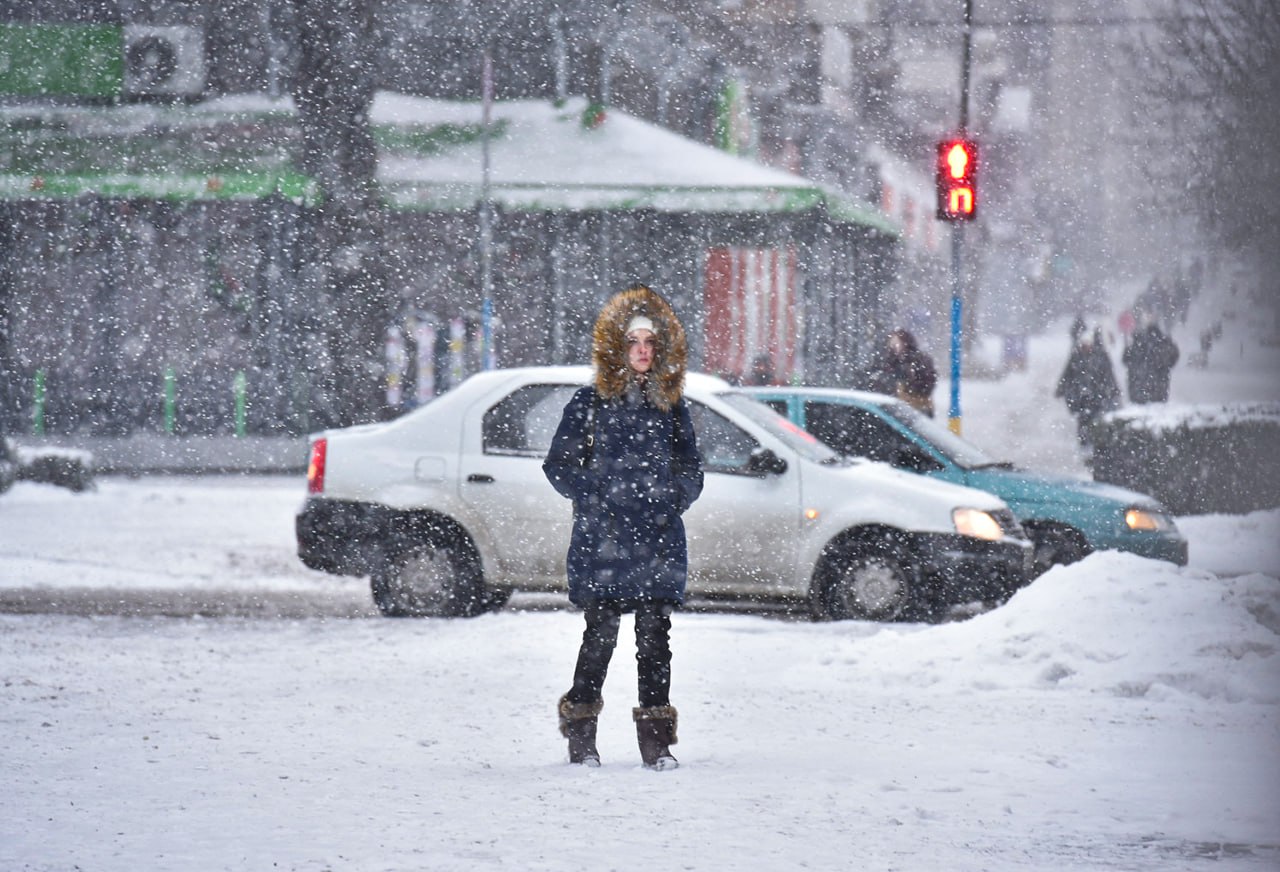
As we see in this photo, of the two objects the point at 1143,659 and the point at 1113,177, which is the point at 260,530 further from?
the point at 1113,177

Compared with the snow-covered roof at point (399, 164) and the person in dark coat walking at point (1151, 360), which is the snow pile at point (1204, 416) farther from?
the snow-covered roof at point (399, 164)

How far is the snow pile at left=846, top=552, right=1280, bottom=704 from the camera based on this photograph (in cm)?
935

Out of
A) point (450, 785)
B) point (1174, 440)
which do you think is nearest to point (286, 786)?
point (450, 785)

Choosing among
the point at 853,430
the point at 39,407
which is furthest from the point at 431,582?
the point at 39,407

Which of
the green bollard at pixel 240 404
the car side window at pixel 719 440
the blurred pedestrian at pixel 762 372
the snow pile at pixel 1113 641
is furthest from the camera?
the green bollard at pixel 240 404

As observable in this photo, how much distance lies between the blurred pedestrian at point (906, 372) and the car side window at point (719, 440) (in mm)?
8647

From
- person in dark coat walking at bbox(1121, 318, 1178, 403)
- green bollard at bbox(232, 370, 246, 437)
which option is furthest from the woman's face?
green bollard at bbox(232, 370, 246, 437)

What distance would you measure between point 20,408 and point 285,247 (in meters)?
4.14

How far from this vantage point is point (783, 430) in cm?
1248

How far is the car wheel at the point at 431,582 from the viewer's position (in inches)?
484

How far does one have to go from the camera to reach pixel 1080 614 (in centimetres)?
1018

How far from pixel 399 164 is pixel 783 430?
16.7 metres

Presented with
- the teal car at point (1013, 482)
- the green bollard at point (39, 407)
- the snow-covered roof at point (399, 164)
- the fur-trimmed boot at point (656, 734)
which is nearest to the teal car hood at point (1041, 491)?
the teal car at point (1013, 482)

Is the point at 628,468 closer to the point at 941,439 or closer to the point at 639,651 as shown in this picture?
the point at 639,651
